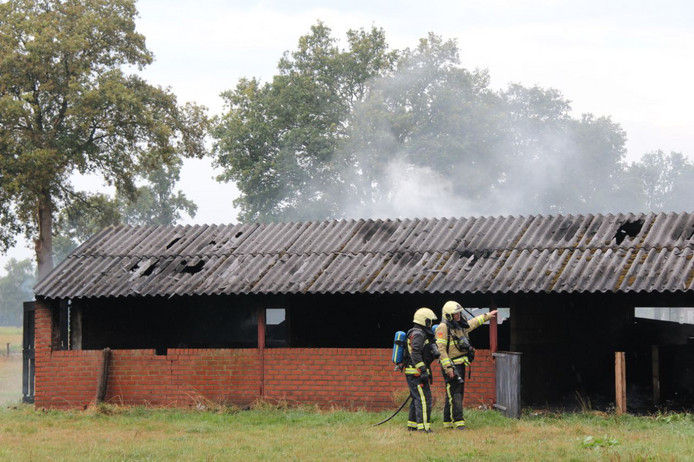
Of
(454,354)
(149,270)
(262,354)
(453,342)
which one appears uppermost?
(149,270)

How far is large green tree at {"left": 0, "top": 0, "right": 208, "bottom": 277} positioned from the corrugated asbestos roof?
42.0ft

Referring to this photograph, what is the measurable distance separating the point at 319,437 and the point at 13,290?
381 feet

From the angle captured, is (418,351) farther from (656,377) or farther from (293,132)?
(293,132)

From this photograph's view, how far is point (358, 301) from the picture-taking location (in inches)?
757

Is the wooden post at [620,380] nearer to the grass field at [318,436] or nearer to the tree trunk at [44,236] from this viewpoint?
the grass field at [318,436]

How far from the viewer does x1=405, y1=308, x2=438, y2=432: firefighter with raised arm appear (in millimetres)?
13336

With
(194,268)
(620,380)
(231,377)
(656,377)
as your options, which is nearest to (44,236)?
(194,268)

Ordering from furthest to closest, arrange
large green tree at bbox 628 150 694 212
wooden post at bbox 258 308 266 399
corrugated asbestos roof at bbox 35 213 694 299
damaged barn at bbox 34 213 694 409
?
1. large green tree at bbox 628 150 694 212
2. wooden post at bbox 258 308 266 399
3. damaged barn at bbox 34 213 694 409
4. corrugated asbestos roof at bbox 35 213 694 299

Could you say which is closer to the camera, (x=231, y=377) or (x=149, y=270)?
(x=231, y=377)

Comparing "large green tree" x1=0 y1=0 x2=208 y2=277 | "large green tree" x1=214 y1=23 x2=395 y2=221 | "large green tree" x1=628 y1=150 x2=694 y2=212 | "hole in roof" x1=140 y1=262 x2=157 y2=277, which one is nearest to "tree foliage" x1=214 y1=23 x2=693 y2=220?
"large green tree" x1=214 y1=23 x2=395 y2=221

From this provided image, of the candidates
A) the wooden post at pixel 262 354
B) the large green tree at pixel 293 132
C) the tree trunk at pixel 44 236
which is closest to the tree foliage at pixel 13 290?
the large green tree at pixel 293 132

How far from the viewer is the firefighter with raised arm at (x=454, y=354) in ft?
44.0

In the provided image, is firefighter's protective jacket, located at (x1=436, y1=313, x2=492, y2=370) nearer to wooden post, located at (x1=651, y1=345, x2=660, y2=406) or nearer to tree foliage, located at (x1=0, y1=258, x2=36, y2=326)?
wooden post, located at (x1=651, y1=345, x2=660, y2=406)

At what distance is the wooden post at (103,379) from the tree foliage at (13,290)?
105 metres
